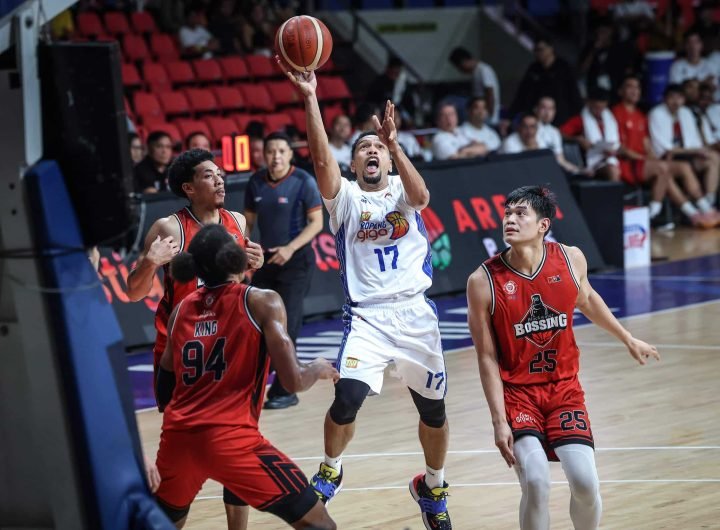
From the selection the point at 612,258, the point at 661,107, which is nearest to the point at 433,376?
the point at 612,258

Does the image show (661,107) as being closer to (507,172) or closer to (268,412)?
(507,172)

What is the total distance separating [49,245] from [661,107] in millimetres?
15214

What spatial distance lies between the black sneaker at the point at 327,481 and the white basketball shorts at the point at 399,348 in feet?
1.58

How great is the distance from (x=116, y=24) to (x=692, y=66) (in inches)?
344

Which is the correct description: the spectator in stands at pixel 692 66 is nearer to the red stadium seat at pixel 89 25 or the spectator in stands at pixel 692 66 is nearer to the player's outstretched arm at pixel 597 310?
the red stadium seat at pixel 89 25

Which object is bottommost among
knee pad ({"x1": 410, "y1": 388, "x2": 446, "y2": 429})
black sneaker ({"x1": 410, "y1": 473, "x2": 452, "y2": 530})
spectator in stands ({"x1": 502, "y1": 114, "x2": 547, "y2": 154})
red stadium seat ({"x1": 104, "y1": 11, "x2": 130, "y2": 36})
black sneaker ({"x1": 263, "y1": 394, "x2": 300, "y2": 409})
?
black sneaker ({"x1": 263, "y1": 394, "x2": 300, "y2": 409})

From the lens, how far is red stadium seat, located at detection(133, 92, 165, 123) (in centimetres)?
1678

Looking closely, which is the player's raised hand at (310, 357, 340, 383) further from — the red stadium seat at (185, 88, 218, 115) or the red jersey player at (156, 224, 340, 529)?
the red stadium seat at (185, 88, 218, 115)

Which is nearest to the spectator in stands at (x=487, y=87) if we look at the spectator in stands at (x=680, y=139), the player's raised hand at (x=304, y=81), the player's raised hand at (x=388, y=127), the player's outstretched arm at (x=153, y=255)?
the spectator in stands at (x=680, y=139)

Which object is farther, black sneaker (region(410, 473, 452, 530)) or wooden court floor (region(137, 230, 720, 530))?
wooden court floor (region(137, 230, 720, 530))

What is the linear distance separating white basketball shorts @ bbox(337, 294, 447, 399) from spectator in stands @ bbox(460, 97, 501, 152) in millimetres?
9854

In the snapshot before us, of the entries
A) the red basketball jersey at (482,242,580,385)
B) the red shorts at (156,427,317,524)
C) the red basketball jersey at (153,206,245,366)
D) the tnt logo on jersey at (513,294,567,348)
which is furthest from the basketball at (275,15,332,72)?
the red shorts at (156,427,317,524)

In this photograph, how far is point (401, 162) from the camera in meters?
7.05

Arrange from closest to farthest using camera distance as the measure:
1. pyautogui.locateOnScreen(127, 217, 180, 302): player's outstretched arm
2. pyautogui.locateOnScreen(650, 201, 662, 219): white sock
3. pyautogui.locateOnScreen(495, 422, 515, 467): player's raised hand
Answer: pyautogui.locateOnScreen(495, 422, 515, 467): player's raised hand, pyautogui.locateOnScreen(127, 217, 180, 302): player's outstretched arm, pyautogui.locateOnScreen(650, 201, 662, 219): white sock
